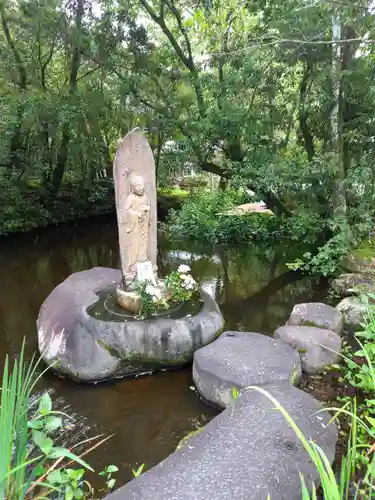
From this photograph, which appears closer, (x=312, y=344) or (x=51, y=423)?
(x=51, y=423)

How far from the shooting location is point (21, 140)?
1198cm

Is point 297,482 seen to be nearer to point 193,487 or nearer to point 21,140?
point 193,487

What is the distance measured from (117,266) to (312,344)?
20.8 ft

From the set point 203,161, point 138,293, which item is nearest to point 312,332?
point 138,293

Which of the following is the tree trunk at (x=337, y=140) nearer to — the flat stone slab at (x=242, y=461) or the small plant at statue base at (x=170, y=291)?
the small plant at statue base at (x=170, y=291)

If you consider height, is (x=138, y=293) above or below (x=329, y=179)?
below

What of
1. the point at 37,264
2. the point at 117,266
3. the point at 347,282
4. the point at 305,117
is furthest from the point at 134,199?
the point at 37,264

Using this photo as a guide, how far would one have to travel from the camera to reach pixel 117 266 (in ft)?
32.3

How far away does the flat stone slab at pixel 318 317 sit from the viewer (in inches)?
195

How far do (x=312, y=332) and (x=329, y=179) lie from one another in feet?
12.3

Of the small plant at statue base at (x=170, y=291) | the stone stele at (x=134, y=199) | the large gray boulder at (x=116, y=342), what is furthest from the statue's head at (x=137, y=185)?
the large gray boulder at (x=116, y=342)

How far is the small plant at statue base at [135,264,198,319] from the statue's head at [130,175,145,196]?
3.58ft

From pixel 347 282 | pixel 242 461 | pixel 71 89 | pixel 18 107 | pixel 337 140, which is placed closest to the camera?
pixel 242 461

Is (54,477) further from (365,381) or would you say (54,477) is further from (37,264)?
(37,264)
